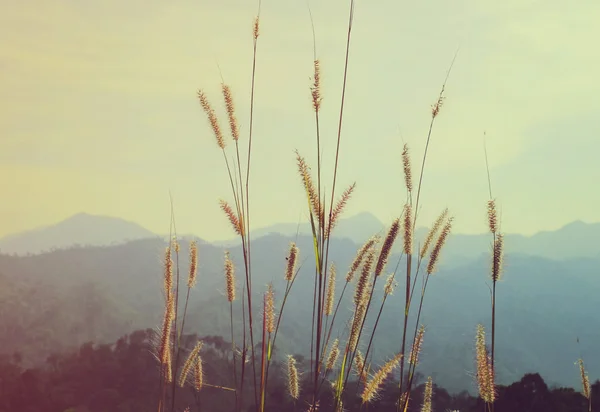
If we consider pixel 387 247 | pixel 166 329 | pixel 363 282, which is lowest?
pixel 166 329

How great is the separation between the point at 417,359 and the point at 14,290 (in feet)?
634

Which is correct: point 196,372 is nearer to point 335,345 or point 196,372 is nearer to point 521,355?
point 335,345

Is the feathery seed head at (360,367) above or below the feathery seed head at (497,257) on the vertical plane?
below

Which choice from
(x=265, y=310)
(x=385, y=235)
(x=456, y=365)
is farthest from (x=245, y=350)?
(x=456, y=365)

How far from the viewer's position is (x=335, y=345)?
3.93 m

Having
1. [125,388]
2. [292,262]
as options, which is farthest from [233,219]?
[125,388]

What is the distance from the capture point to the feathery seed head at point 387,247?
3.24 metres

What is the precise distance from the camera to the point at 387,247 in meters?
3.24

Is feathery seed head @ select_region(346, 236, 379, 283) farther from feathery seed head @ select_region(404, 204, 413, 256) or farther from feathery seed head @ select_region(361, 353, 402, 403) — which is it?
feathery seed head @ select_region(361, 353, 402, 403)

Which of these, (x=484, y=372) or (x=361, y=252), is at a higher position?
(x=361, y=252)

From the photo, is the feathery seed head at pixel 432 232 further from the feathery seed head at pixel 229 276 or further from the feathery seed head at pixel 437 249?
the feathery seed head at pixel 229 276

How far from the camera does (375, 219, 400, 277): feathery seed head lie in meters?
3.24

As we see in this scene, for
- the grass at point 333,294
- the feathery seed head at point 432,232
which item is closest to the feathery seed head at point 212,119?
the grass at point 333,294

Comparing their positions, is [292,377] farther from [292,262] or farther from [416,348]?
[292,262]
